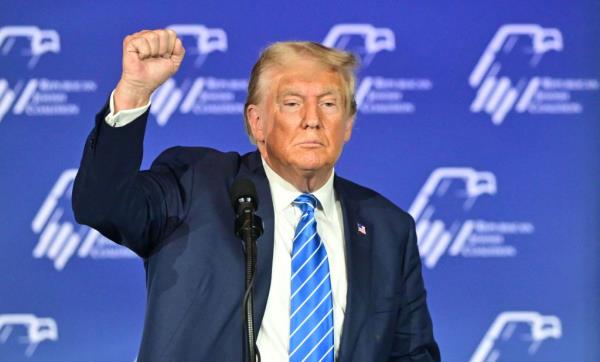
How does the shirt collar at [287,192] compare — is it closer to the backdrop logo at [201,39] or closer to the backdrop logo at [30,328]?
the backdrop logo at [201,39]

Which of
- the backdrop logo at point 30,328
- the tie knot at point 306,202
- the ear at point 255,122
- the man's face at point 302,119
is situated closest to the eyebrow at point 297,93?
the man's face at point 302,119

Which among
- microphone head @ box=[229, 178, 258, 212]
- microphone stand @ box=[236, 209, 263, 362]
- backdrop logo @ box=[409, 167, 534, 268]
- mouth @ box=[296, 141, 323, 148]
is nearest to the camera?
microphone stand @ box=[236, 209, 263, 362]

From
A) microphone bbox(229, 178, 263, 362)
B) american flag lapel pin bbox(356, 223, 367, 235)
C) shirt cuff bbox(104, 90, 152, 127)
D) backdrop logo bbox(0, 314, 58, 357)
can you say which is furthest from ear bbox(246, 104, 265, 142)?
backdrop logo bbox(0, 314, 58, 357)

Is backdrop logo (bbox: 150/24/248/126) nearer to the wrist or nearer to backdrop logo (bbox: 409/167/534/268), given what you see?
backdrop logo (bbox: 409/167/534/268)

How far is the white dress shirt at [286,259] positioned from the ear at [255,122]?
0.08 metres

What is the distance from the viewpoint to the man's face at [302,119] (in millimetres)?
2582

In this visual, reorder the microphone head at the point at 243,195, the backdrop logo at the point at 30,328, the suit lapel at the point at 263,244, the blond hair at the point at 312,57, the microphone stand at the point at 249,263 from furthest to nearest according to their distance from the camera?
the backdrop logo at the point at 30,328 → the blond hair at the point at 312,57 → the suit lapel at the point at 263,244 → the microphone head at the point at 243,195 → the microphone stand at the point at 249,263

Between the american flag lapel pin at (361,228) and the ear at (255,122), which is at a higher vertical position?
the ear at (255,122)

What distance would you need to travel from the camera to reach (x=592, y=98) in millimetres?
4512

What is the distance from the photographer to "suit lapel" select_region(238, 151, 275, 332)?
7.98 ft

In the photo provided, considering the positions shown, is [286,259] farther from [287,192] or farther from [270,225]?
[287,192]

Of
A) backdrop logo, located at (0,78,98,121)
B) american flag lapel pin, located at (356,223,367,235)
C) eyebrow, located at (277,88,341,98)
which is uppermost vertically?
backdrop logo, located at (0,78,98,121)

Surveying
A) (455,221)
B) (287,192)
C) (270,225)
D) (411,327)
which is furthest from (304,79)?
(455,221)

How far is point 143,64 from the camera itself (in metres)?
2.17
